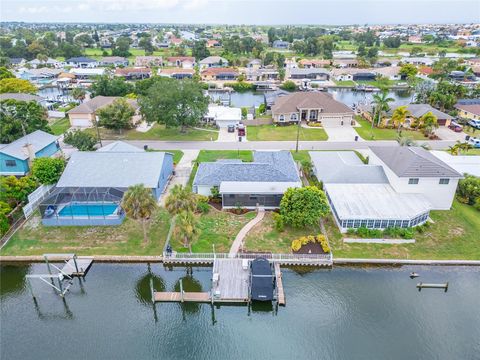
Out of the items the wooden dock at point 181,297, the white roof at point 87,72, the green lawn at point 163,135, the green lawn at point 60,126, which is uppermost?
the white roof at point 87,72

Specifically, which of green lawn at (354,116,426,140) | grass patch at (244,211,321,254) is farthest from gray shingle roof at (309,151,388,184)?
green lawn at (354,116,426,140)

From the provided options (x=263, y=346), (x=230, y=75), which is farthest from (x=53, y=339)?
(x=230, y=75)

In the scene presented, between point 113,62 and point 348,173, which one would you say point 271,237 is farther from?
point 113,62

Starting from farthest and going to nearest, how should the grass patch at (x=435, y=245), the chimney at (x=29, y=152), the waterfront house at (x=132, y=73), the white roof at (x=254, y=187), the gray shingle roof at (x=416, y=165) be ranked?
the waterfront house at (x=132, y=73) < the chimney at (x=29, y=152) < the white roof at (x=254, y=187) < the gray shingle roof at (x=416, y=165) < the grass patch at (x=435, y=245)

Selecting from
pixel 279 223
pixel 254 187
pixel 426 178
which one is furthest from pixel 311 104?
pixel 279 223

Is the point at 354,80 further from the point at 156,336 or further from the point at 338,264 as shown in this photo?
the point at 156,336

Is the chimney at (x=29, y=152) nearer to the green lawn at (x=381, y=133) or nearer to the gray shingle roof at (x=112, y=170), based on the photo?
the gray shingle roof at (x=112, y=170)

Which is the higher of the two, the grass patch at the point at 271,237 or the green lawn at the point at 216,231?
the green lawn at the point at 216,231

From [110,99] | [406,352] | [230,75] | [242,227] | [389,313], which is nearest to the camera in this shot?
[406,352]

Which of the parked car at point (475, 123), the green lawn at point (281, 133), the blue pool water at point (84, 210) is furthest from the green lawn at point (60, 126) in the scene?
the parked car at point (475, 123)
